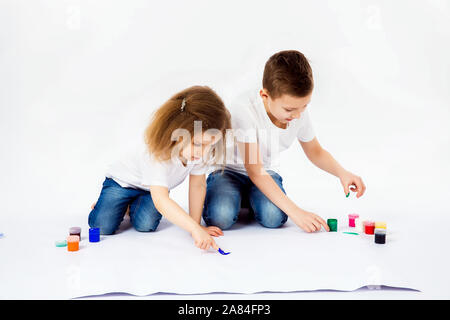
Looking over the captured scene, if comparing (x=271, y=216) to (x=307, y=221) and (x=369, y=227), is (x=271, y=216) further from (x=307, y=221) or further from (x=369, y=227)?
(x=369, y=227)

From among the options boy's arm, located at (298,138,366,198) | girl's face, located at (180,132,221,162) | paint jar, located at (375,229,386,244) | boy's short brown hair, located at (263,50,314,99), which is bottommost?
paint jar, located at (375,229,386,244)

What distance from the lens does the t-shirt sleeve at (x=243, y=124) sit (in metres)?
1.94

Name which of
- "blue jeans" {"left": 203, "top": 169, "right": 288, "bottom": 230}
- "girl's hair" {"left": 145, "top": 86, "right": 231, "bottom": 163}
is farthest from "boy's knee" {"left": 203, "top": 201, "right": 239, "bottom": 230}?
"girl's hair" {"left": 145, "top": 86, "right": 231, "bottom": 163}

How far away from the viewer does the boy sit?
71.9 inches

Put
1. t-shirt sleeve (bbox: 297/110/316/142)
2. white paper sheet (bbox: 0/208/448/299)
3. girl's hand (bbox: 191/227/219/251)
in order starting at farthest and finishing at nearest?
t-shirt sleeve (bbox: 297/110/316/142) < girl's hand (bbox: 191/227/219/251) < white paper sheet (bbox: 0/208/448/299)

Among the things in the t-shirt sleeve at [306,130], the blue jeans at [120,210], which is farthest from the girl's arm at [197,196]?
the t-shirt sleeve at [306,130]

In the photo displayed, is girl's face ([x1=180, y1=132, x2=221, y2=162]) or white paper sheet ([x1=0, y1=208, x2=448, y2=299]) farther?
girl's face ([x1=180, y1=132, x2=221, y2=162])

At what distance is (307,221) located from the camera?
191 centimetres

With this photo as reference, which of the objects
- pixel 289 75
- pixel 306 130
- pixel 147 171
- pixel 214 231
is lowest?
pixel 214 231

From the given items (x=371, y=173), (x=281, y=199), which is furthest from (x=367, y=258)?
(x=371, y=173)

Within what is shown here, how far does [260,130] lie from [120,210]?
1.99 ft

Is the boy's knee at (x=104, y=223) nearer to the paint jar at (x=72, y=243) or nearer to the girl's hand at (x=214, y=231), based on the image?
the paint jar at (x=72, y=243)

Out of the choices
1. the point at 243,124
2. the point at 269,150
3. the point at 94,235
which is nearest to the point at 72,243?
the point at 94,235

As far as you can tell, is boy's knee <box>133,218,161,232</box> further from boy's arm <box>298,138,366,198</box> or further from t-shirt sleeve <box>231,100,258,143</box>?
boy's arm <box>298,138,366,198</box>
